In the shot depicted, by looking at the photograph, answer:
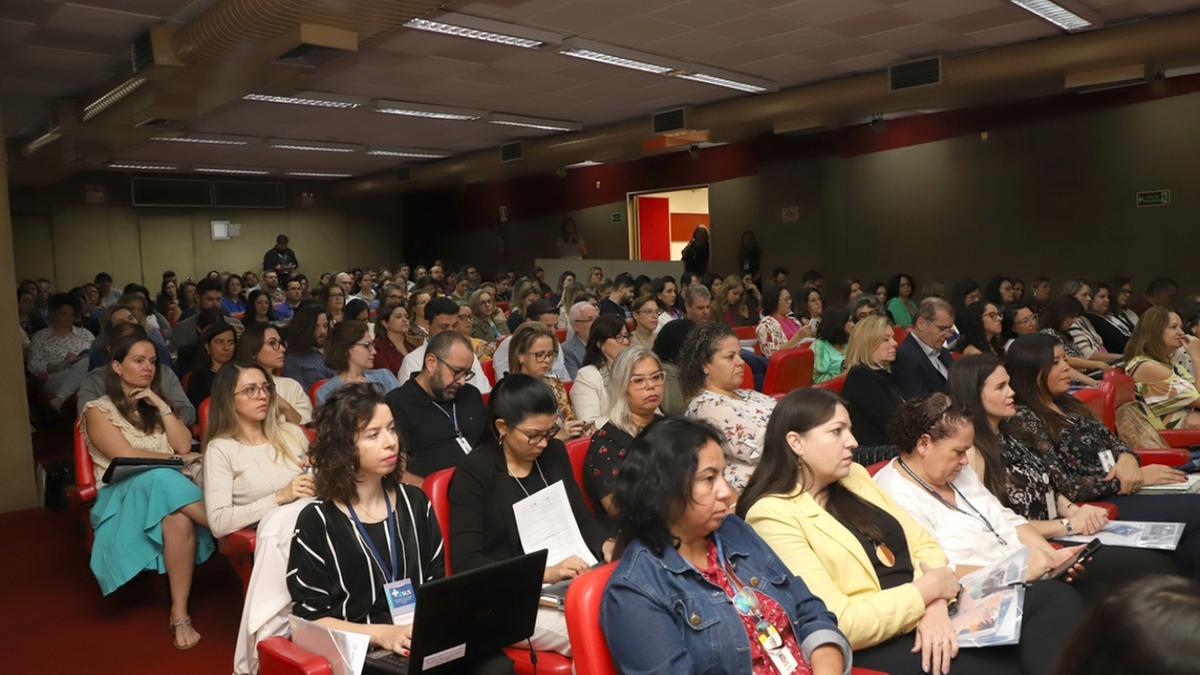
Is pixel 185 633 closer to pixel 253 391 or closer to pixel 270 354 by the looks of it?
pixel 253 391

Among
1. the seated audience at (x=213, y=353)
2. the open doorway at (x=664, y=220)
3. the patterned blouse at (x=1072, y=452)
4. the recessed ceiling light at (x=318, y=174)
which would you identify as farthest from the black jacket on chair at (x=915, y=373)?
the recessed ceiling light at (x=318, y=174)

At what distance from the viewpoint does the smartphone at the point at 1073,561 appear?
2680 mm

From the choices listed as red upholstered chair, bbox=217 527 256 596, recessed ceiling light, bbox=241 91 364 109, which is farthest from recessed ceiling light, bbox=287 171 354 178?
red upholstered chair, bbox=217 527 256 596

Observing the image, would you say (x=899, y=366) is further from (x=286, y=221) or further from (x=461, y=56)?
(x=286, y=221)

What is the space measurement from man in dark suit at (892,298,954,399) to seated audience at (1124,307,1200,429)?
3.56ft

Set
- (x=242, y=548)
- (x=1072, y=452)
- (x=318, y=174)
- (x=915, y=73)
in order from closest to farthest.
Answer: (x=242, y=548) → (x=1072, y=452) → (x=915, y=73) → (x=318, y=174)

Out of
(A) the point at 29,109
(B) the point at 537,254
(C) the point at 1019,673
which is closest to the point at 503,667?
(C) the point at 1019,673

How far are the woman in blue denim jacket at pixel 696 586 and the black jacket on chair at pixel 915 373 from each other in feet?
9.93

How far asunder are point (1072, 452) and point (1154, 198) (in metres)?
8.17

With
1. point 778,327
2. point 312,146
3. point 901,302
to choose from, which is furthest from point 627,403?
point 312,146

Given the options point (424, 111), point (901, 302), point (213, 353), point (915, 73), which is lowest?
point (901, 302)

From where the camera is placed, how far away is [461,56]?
311 inches

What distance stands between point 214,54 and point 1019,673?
21.6ft

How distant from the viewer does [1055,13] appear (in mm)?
7160
